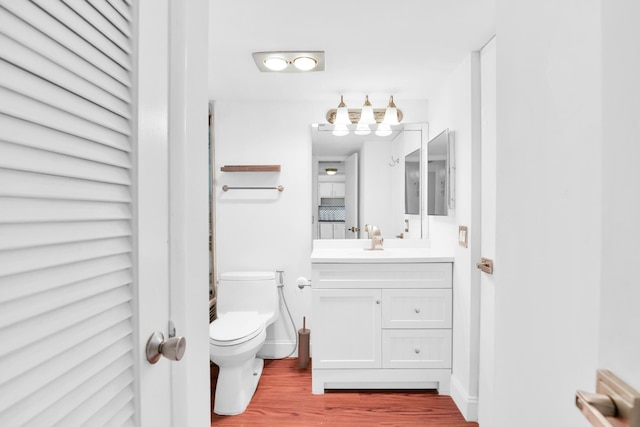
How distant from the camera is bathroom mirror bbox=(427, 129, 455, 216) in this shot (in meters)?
2.22

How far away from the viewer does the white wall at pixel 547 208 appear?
1.73 feet

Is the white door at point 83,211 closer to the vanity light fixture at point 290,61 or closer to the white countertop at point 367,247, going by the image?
the vanity light fixture at point 290,61

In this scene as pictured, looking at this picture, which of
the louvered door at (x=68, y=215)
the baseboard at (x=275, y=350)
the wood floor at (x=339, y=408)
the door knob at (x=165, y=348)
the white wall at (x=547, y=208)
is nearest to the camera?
the louvered door at (x=68, y=215)

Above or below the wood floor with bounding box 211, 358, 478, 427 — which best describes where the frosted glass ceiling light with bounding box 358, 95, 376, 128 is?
above

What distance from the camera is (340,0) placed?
1456mm

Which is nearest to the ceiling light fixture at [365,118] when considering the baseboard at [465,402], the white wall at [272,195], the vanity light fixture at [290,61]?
the white wall at [272,195]

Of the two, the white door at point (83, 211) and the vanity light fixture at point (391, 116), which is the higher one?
the vanity light fixture at point (391, 116)

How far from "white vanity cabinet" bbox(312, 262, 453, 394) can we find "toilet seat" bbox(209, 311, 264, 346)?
0.42 m

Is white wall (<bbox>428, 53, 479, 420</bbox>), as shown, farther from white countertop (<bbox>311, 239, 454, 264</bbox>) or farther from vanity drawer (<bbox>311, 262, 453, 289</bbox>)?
white countertop (<bbox>311, 239, 454, 264</bbox>)

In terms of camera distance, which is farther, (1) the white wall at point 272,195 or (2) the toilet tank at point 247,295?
(1) the white wall at point 272,195

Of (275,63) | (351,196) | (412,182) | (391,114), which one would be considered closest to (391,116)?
→ (391,114)

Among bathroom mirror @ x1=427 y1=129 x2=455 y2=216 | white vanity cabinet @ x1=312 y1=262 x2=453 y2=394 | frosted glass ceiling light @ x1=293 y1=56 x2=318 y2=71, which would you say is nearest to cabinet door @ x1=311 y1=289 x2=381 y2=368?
white vanity cabinet @ x1=312 y1=262 x2=453 y2=394

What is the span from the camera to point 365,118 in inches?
102

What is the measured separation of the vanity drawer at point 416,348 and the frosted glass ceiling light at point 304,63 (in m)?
1.78
